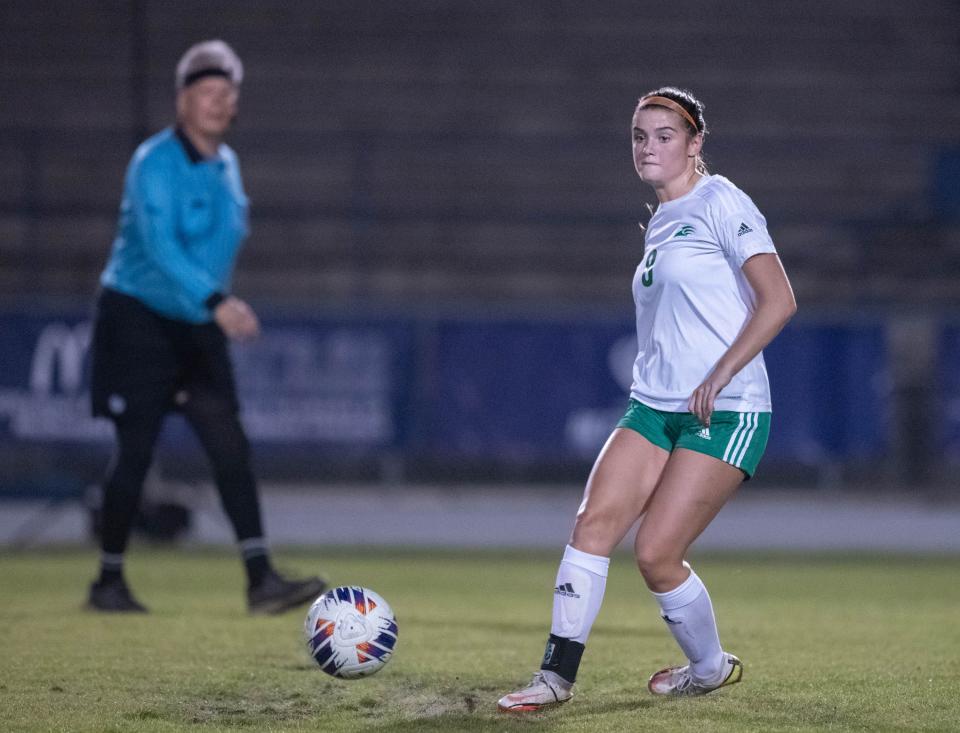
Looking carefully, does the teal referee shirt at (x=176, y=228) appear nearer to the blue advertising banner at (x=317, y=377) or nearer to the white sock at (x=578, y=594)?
the white sock at (x=578, y=594)

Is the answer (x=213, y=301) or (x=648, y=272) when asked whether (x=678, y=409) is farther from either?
(x=213, y=301)

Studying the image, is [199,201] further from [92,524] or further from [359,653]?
[92,524]

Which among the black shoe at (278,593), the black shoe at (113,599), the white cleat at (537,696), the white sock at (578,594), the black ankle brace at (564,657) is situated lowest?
the black shoe at (113,599)

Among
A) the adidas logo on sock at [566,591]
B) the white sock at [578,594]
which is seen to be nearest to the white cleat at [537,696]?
the white sock at [578,594]

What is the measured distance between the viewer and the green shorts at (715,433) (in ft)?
15.0

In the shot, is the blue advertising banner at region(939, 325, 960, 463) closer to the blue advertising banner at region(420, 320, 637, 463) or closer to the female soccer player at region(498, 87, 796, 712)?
the blue advertising banner at region(420, 320, 637, 463)

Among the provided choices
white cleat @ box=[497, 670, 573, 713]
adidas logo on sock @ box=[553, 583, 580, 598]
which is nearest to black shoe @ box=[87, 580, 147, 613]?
white cleat @ box=[497, 670, 573, 713]

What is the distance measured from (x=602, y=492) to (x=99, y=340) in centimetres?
319

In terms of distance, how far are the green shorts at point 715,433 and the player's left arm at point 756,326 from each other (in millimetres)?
94

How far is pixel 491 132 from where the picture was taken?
1808 centimetres

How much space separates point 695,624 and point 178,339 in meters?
3.14

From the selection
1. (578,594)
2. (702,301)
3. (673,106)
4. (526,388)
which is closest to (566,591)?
(578,594)

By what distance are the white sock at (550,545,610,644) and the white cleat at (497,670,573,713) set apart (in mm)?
148

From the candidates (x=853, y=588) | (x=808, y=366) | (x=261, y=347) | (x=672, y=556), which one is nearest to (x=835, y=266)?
(x=808, y=366)
